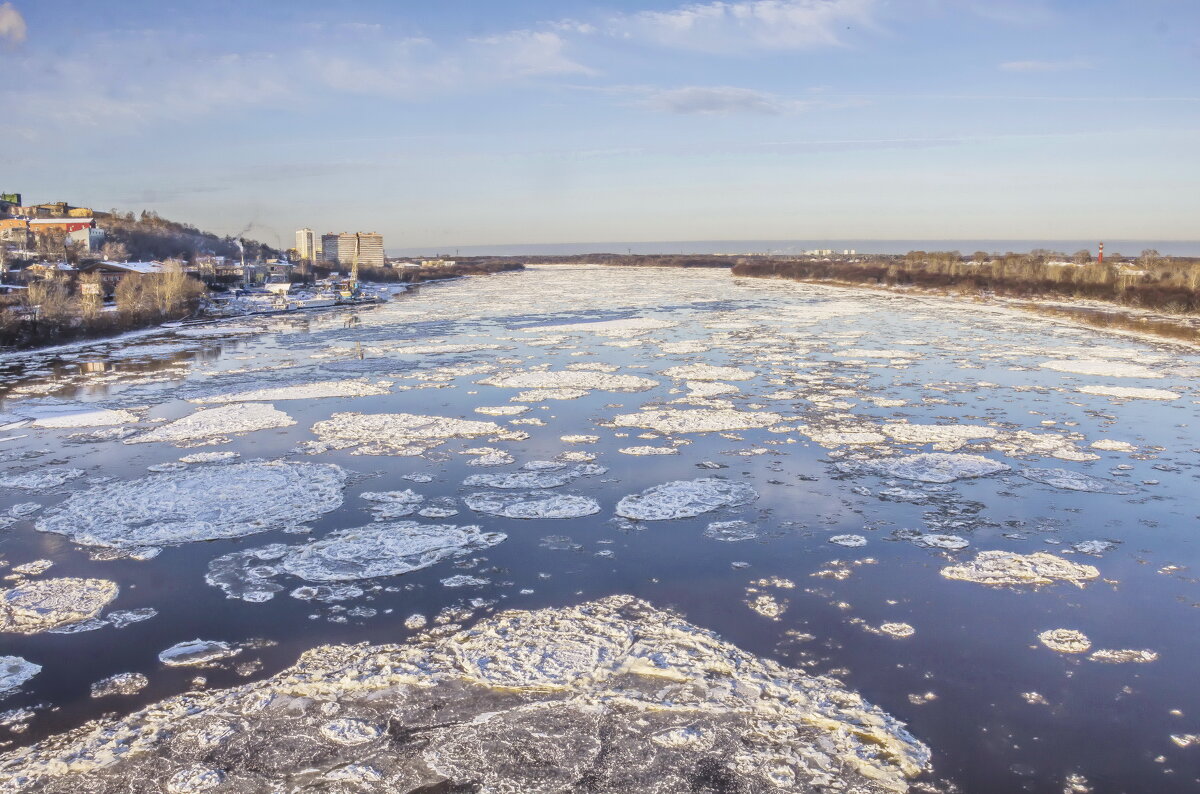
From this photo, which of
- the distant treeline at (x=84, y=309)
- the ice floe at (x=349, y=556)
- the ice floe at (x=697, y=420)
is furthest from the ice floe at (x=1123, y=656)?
the distant treeline at (x=84, y=309)

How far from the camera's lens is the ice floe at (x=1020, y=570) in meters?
5.83

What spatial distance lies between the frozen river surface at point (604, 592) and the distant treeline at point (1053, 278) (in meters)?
20.3

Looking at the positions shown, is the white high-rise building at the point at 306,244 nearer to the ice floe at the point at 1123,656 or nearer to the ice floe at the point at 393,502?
the ice floe at the point at 393,502

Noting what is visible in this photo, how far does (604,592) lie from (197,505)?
4.16 metres

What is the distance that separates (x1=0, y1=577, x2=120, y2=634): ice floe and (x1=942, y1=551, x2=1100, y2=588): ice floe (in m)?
5.95

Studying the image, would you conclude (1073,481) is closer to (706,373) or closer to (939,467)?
(939,467)

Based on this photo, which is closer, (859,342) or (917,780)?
(917,780)

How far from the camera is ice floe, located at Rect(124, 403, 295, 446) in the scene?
1007cm

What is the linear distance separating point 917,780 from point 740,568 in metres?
2.46

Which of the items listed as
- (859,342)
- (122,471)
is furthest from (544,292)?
(122,471)

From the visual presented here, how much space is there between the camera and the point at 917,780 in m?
3.66

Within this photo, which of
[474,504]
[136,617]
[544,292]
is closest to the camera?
[136,617]

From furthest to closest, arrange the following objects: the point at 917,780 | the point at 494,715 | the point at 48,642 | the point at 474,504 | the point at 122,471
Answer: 1. the point at 122,471
2. the point at 474,504
3. the point at 48,642
4. the point at 494,715
5. the point at 917,780

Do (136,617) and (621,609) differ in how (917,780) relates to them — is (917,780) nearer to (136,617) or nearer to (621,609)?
(621,609)
